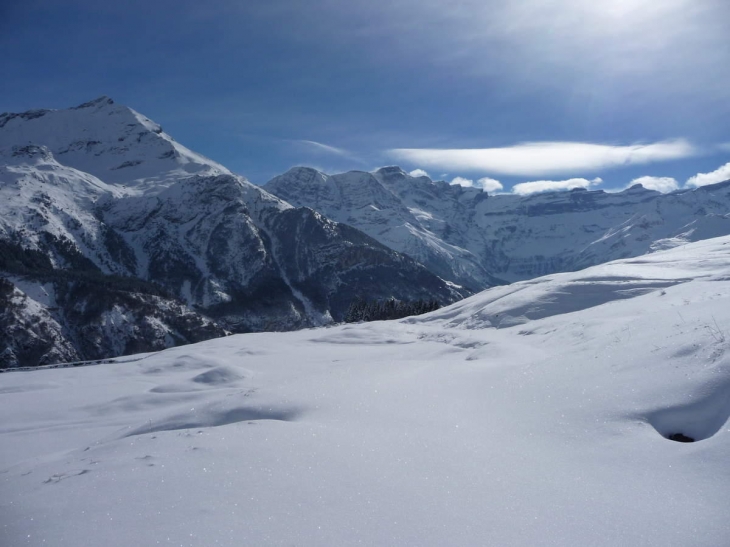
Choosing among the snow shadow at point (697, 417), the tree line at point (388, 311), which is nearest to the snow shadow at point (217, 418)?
the snow shadow at point (697, 417)

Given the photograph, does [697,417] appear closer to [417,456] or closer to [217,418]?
[417,456]

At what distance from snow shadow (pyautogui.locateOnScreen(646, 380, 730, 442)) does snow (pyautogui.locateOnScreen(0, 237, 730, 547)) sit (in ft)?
0.09

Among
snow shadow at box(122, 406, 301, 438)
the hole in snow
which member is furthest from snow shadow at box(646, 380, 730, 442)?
snow shadow at box(122, 406, 301, 438)

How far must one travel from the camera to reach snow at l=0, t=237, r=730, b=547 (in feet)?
19.4

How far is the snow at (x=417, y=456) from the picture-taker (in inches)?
233

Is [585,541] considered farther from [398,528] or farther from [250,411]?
[250,411]

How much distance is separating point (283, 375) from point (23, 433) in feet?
30.8

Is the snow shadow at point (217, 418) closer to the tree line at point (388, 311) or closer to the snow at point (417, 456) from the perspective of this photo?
the snow at point (417, 456)

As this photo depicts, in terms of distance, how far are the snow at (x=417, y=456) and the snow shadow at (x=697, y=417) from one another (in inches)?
1.1

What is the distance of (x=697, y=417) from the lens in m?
8.07

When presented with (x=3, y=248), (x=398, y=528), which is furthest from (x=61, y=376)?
(x=3, y=248)

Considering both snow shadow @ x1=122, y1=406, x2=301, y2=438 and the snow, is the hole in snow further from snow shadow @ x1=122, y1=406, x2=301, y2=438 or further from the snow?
snow shadow @ x1=122, y1=406, x2=301, y2=438

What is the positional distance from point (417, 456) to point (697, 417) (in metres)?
4.84

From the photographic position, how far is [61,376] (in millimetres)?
23812
